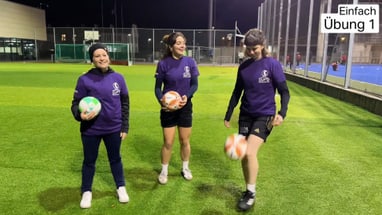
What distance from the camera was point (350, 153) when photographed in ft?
20.4

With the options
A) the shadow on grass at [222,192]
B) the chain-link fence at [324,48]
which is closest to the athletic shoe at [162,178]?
the shadow on grass at [222,192]

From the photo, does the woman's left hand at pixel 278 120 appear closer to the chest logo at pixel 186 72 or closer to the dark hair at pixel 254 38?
the dark hair at pixel 254 38

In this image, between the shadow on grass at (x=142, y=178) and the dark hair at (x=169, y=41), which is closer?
the dark hair at (x=169, y=41)

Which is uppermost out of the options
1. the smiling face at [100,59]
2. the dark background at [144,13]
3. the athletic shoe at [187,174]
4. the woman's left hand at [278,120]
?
the dark background at [144,13]

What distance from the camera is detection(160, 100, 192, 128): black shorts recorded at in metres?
4.57

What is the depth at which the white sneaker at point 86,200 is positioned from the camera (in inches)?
159

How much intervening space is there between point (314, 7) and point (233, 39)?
23.6 meters

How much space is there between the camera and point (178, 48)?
4.44 metres

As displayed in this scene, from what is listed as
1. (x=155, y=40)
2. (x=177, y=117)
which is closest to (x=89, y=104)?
(x=177, y=117)

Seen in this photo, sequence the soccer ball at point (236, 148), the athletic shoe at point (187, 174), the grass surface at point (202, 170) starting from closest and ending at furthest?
the soccer ball at point (236, 148) → the grass surface at point (202, 170) → the athletic shoe at point (187, 174)

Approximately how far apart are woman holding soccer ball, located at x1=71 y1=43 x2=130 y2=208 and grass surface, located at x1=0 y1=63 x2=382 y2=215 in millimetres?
563

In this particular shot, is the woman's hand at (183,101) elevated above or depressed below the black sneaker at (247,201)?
above

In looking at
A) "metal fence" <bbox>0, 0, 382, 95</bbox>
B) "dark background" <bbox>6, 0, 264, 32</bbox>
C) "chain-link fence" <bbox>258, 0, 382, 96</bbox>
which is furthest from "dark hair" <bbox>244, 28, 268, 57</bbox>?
"dark background" <bbox>6, 0, 264, 32</bbox>

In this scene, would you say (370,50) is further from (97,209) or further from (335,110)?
(97,209)
